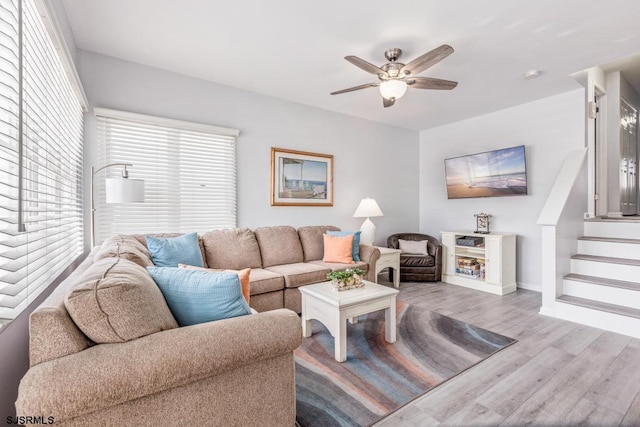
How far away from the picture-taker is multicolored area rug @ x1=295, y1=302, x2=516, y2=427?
70.2 inches

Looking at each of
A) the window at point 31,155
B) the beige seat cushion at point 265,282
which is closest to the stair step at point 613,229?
the beige seat cushion at point 265,282

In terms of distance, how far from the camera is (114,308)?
1060 mm

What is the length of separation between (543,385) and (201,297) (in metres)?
2.21

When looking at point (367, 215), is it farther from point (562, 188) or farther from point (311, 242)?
point (562, 188)

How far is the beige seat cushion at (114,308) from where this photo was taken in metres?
1.03

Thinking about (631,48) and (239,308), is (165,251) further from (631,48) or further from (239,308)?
(631,48)

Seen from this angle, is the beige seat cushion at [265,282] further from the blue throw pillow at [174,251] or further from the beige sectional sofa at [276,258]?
the blue throw pillow at [174,251]

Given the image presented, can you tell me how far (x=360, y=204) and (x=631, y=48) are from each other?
322 cm

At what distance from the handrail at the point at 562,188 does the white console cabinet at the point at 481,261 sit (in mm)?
816

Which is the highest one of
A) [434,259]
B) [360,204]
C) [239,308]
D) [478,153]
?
[478,153]

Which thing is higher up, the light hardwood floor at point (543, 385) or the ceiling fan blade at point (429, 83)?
the ceiling fan blade at point (429, 83)

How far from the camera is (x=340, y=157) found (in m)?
4.70

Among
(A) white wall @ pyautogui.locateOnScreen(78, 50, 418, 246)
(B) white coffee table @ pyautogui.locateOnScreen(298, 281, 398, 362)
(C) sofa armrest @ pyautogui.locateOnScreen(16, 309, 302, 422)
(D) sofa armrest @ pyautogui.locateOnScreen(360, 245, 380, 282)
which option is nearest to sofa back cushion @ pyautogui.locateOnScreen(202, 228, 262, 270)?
(A) white wall @ pyautogui.locateOnScreen(78, 50, 418, 246)

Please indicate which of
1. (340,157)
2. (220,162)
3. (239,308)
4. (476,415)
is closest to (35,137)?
(239,308)
